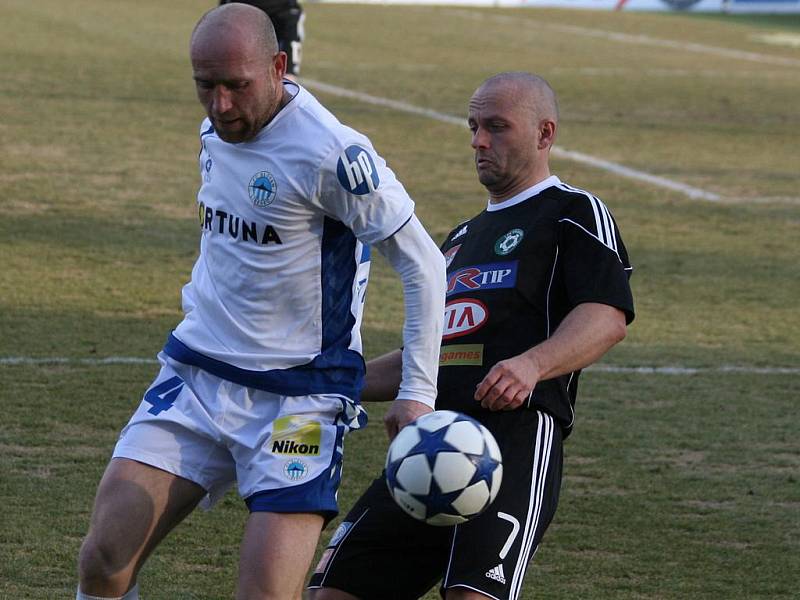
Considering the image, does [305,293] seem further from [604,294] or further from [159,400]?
[604,294]

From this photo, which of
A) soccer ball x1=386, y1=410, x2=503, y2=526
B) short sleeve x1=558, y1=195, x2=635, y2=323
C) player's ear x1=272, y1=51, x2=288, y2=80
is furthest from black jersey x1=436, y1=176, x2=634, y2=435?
player's ear x1=272, y1=51, x2=288, y2=80

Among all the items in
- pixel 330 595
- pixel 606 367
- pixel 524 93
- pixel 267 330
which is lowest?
pixel 606 367

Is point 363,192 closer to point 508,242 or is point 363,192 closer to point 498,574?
point 508,242

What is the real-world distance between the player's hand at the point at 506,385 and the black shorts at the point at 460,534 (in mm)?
314

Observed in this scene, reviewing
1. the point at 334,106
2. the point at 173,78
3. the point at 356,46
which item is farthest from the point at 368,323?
the point at 356,46

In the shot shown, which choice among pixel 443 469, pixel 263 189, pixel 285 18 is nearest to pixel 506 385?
pixel 443 469

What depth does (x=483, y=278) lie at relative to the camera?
4.88 metres

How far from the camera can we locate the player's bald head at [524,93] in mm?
4926

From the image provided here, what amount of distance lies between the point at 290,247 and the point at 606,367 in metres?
4.68

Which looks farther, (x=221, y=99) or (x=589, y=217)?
(x=589, y=217)

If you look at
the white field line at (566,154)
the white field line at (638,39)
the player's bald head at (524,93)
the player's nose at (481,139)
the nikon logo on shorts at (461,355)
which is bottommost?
the white field line at (638,39)

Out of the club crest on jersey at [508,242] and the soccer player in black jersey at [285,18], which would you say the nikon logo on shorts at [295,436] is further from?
the soccer player in black jersey at [285,18]

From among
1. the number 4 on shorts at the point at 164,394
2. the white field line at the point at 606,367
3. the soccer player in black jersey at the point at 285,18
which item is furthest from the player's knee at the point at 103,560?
the soccer player in black jersey at the point at 285,18

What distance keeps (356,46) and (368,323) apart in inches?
681
